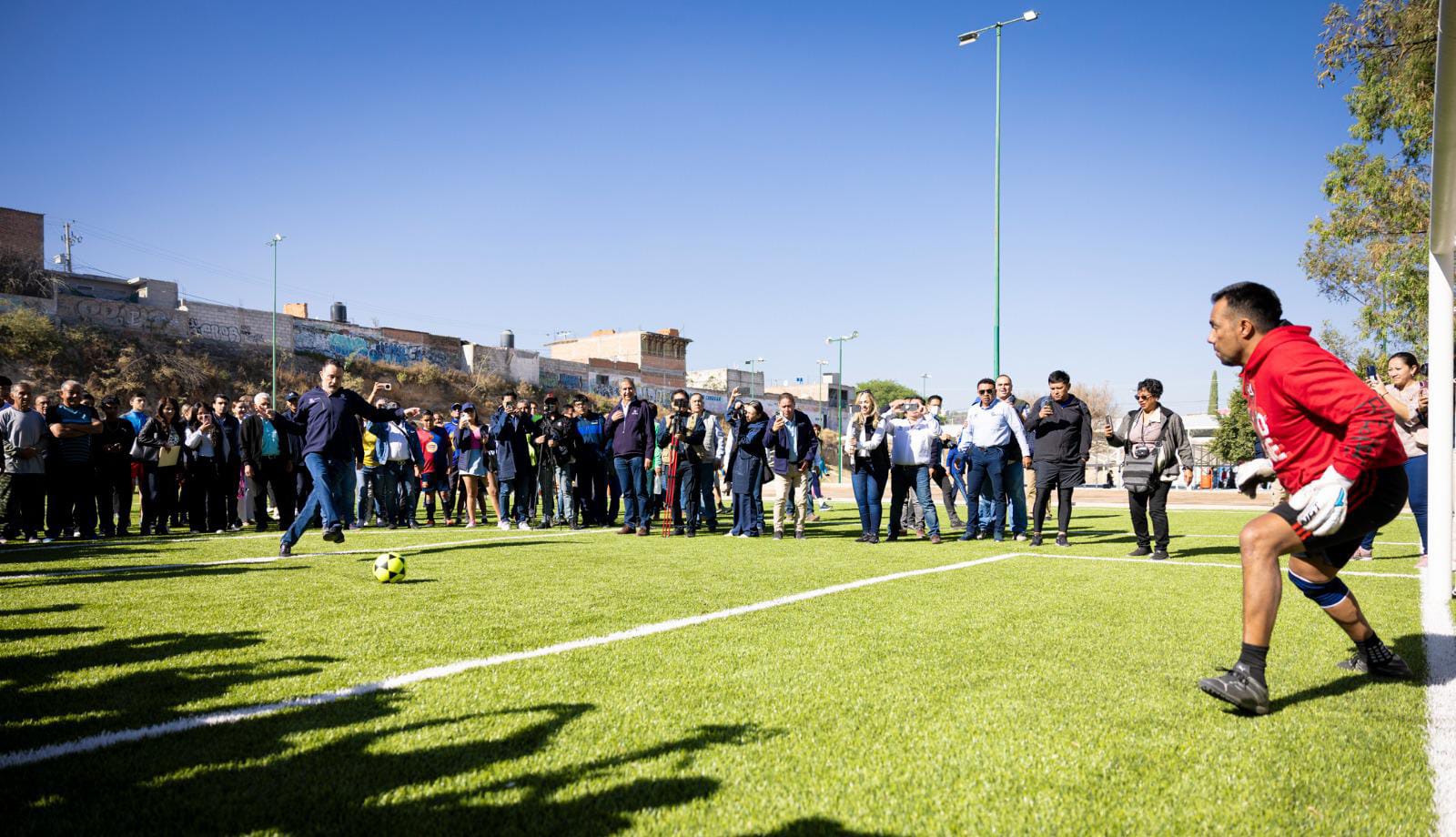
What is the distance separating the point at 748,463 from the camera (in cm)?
1206

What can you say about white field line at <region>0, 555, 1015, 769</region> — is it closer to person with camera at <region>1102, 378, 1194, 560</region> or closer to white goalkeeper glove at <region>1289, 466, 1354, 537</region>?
white goalkeeper glove at <region>1289, 466, 1354, 537</region>

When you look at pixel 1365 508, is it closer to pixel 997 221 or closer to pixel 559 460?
pixel 559 460

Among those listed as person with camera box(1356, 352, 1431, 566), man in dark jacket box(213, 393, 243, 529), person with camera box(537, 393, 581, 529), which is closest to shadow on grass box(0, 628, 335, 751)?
person with camera box(537, 393, 581, 529)

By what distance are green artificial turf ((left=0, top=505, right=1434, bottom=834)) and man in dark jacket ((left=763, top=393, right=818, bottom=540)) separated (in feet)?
18.0

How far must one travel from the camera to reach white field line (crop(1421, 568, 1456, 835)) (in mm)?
2693

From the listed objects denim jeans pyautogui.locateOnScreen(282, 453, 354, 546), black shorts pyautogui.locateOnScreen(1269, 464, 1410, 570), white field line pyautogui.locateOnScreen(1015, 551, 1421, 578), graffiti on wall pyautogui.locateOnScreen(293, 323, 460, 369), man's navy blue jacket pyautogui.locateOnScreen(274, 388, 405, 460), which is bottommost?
white field line pyautogui.locateOnScreen(1015, 551, 1421, 578)

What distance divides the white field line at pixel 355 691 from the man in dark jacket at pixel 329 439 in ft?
17.1

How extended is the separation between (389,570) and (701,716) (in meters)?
4.46

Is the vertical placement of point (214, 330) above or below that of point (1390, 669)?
above

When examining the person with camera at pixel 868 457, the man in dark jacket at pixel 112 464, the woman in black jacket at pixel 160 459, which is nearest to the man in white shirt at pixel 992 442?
the person with camera at pixel 868 457

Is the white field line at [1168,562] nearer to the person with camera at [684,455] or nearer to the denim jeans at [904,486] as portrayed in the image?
the denim jeans at [904,486]

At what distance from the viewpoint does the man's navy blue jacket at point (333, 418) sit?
30.2 ft

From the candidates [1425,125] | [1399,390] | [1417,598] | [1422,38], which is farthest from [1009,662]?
[1425,125]

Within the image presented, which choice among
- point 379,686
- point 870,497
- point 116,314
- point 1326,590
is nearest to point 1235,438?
point 870,497
